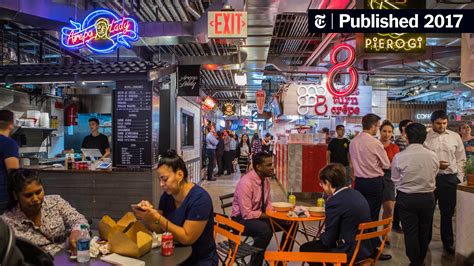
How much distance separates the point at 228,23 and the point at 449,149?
3468 millimetres

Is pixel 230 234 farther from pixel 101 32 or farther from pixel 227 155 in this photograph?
pixel 227 155

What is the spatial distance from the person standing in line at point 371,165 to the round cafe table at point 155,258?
10.8 feet

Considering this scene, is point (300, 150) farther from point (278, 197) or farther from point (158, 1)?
point (158, 1)

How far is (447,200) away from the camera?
5207 mm

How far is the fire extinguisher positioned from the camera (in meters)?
11.2

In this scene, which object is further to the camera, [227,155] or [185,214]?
[227,155]

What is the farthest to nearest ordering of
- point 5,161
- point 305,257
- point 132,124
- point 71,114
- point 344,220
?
point 71,114, point 132,124, point 5,161, point 344,220, point 305,257

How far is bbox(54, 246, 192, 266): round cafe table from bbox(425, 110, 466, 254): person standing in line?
4078 millimetres

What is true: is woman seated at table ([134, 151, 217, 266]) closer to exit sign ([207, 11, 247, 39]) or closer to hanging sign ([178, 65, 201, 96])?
exit sign ([207, 11, 247, 39])

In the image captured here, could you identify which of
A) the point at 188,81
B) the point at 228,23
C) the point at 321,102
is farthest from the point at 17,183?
the point at 321,102

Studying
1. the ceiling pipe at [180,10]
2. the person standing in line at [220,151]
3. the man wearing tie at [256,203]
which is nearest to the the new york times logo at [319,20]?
the man wearing tie at [256,203]

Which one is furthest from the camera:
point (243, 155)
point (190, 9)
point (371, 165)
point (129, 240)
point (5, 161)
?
point (243, 155)

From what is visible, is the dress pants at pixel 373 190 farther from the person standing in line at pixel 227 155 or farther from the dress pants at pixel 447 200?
the person standing in line at pixel 227 155

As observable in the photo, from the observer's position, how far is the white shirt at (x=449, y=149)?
17.0 feet
